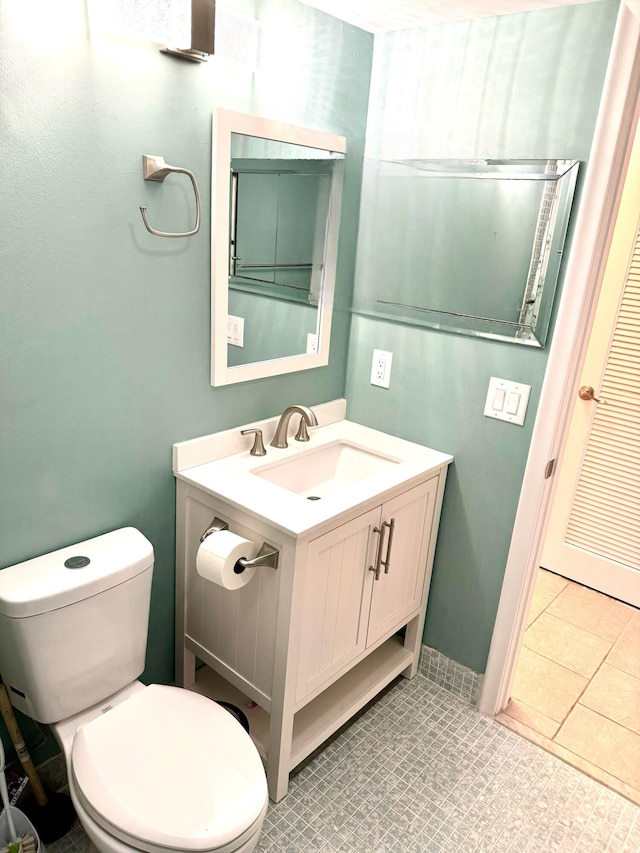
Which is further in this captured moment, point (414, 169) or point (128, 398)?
point (414, 169)

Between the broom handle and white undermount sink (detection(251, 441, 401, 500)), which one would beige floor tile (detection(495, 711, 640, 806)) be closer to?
white undermount sink (detection(251, 441, 401, 500))

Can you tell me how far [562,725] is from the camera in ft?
7.02

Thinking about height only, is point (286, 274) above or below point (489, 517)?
above

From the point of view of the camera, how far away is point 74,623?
1444 millimetres

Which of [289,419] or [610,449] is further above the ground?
[289,419]

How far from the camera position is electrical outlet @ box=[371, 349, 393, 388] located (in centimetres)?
216

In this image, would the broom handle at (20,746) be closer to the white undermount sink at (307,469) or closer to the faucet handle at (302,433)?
the white undermount sink at (307,469)

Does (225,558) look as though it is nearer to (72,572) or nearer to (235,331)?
(72,572)

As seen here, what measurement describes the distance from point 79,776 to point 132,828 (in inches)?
7.1

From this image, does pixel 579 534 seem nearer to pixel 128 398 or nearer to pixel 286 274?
pixel 286 274

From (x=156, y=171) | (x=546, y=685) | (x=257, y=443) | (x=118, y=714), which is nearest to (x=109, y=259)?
→ (x=156, y=171)

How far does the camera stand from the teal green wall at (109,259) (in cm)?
131

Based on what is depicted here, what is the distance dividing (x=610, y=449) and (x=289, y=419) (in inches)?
62.1

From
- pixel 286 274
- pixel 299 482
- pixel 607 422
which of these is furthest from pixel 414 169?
pixel 607 422
